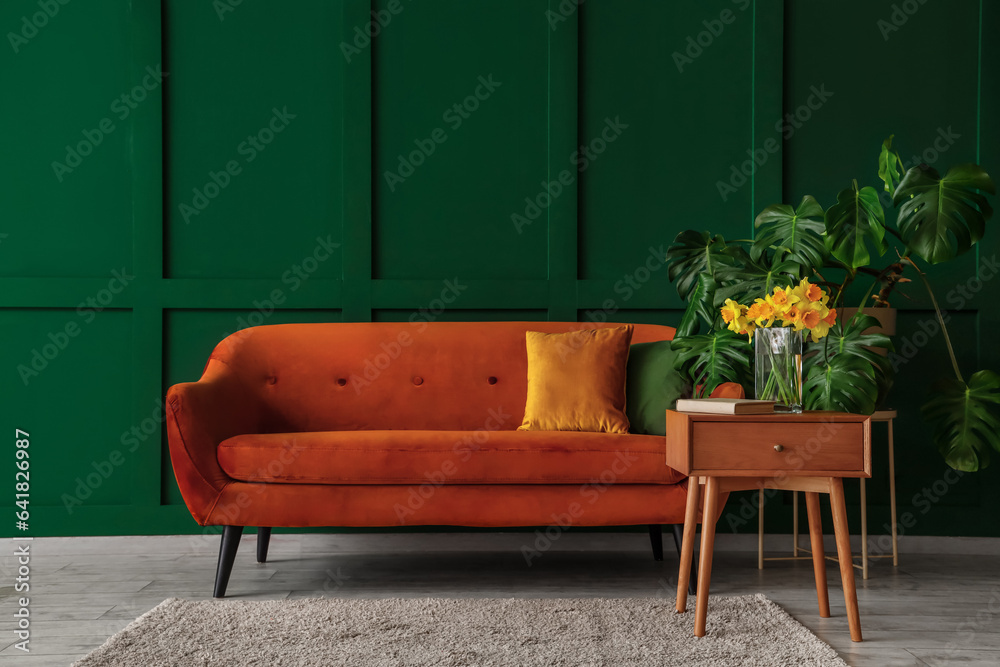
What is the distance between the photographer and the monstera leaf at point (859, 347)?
2.59m

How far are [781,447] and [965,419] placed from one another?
135 centimetres

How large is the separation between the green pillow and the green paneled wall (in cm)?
47

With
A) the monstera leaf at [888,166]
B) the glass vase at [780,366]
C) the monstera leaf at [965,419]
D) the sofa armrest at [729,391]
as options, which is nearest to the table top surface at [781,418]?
the glass vase at [780,366]

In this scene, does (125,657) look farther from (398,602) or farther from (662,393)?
(662,393)

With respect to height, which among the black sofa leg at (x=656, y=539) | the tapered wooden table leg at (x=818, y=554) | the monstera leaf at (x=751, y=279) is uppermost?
the monstera leaf at (x=751, y=279)

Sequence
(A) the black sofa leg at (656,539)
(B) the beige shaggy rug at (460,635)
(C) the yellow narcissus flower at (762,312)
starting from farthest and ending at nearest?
(A) the black sofa leg at (656,539), (C) the yellow narcissus flower at (762,312), (B) the beige shaggy rug at (460,635)

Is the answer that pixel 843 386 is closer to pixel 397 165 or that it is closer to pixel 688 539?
pixel 688 539

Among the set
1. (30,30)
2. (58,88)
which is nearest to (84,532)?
(58,88)

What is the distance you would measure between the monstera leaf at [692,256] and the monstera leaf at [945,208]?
24.0 inches

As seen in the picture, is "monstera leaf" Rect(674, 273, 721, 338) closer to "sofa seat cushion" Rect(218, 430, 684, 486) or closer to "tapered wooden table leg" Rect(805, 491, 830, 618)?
"sofa seat cushion" Rect(218, 430, 684, 486)

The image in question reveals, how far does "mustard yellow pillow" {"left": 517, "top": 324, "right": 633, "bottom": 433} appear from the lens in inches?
108

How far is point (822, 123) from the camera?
11.1 feet

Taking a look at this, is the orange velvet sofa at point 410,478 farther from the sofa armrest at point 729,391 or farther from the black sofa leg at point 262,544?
the black sofa leg at point 262,544

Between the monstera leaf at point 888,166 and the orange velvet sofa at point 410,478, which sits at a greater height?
the monstera leaf at point 888,166
